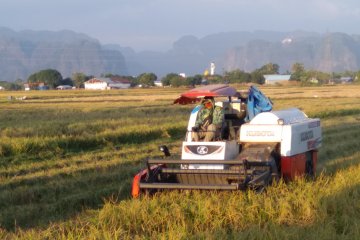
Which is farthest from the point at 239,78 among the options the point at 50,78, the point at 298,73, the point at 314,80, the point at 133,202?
the point at 133,202

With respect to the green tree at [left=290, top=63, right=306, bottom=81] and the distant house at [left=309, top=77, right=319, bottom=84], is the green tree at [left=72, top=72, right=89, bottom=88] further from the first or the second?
the distant house at [left=309, top=77, right=319, bottom=84]

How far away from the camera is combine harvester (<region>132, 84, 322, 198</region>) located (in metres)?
8.40

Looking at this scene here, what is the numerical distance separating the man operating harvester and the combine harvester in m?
0.16

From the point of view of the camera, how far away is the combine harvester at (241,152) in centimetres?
840

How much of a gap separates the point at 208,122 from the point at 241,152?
2.54ft

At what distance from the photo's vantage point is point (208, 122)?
9750 millimetres

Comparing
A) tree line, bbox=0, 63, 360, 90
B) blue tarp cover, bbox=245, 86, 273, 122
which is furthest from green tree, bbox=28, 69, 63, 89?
blue tarp cover, bbox=245, 86, 273, 122

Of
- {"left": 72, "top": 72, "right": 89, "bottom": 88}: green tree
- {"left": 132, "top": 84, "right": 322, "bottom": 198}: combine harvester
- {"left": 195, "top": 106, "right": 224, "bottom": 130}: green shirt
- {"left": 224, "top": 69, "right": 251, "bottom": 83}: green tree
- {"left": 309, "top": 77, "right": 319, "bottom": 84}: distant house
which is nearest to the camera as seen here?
{"left": 132, "top": 84, "right": 322, "bottom": 198}: combine harvester

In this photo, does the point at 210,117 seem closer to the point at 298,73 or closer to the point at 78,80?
the point at 78,80

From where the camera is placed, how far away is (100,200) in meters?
9.98

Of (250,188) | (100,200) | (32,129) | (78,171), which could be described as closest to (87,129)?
(32,129)

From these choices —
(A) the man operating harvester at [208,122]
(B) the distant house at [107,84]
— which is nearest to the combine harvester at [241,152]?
(A) the man operating harvester at [208,122]

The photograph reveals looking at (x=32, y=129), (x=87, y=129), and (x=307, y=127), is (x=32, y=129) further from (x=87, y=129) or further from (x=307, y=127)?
(x=307, y=127)

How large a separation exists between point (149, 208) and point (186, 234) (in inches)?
55.8
